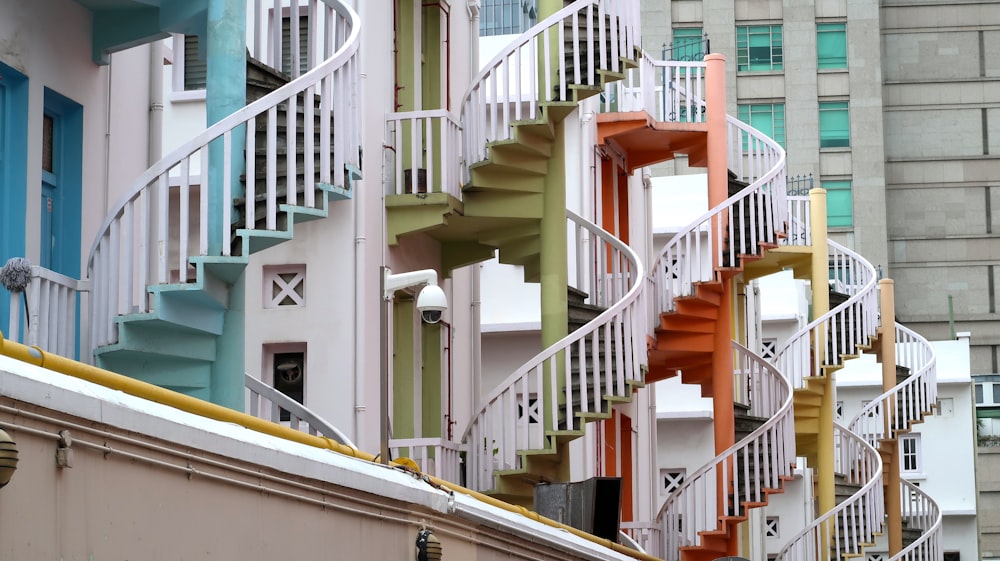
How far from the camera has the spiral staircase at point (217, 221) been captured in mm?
10875

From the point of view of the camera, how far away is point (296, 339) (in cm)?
1524

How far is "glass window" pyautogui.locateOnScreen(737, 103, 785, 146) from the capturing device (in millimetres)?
60000

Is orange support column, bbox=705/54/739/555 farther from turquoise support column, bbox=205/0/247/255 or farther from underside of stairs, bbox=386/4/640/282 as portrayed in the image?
turquoise support column, bbox=205/0/247/255

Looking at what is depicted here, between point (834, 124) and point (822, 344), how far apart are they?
32275mm

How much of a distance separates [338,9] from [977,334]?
52.3 meters

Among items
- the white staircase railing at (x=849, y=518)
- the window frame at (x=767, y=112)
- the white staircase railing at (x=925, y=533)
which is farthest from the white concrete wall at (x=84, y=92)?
the window frame at (x=767, y=112)

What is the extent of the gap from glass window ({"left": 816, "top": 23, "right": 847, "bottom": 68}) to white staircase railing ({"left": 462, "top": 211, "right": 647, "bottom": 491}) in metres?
43.3

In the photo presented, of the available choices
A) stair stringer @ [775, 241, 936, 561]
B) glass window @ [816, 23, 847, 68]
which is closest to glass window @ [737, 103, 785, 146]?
glass window @ [816, 23, 847, 68]

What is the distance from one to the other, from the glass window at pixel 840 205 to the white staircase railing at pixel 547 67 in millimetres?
43754

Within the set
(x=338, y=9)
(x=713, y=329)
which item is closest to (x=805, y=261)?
(x=713, y=329)

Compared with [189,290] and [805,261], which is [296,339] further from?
[805,261]

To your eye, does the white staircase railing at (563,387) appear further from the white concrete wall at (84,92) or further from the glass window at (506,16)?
the glass window at (506,16)

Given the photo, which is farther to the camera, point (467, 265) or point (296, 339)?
point (467, 265)

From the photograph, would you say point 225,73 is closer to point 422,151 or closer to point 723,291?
point 422,151
